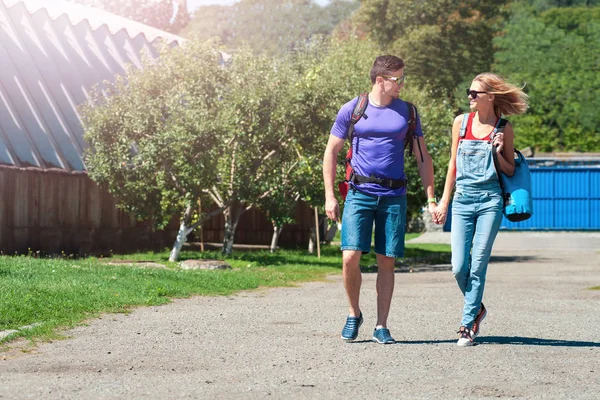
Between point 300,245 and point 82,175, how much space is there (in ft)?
28.2

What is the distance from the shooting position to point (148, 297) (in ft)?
39.1

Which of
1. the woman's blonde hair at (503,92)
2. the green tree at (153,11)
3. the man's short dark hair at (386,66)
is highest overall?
the green tree at (153,11)

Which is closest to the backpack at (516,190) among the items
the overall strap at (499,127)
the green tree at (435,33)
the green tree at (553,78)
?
the overall strap at (499,127)

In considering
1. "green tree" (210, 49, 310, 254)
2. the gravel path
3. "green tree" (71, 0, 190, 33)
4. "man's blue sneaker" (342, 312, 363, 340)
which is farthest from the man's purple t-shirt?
"green tree" (71, 0, 190, 33)

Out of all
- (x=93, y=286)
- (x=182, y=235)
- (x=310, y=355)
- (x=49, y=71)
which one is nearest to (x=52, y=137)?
(x=49, y=71)

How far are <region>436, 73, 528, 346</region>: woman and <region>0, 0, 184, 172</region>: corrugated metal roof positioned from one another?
14676 millimetres

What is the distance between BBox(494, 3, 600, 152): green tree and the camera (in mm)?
57594

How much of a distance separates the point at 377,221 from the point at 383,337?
0.88m

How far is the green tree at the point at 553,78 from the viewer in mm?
57594

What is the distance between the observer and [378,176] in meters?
8.08

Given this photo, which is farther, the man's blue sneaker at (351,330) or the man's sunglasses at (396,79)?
the man's blue sneaker at (351,330)

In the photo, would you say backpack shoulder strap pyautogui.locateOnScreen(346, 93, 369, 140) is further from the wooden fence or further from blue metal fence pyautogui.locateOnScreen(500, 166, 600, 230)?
blue metal fence pyautogui.locateOnScreen(500, 166, 600, 230)

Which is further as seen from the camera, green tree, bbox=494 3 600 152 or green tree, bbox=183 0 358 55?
green tree, bbox=183 0 358 55

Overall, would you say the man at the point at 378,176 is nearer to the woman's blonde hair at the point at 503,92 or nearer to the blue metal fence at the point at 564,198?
the woman's blonde hair at the point at 503,92
